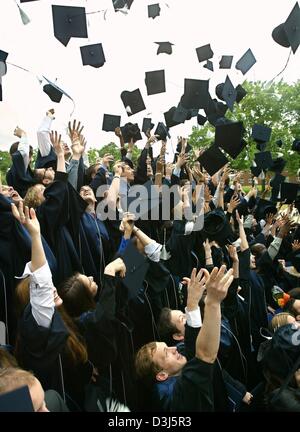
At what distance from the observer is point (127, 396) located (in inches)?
90.8

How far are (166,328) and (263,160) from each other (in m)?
3.81

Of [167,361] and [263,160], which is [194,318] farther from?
[263,160]

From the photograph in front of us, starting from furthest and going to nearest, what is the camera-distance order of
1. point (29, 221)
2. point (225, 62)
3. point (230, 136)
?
point (225, 62), point (230, 136), point (29, 221)

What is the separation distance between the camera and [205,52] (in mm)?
5910

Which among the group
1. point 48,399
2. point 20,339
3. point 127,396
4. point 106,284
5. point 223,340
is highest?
point 106,284

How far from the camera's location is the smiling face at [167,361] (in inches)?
85.9

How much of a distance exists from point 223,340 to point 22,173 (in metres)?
2.19

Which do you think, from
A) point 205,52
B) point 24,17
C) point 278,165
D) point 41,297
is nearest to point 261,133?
point 278,165

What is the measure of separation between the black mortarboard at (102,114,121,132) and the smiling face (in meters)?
4.01

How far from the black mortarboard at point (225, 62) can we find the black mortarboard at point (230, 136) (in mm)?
2152

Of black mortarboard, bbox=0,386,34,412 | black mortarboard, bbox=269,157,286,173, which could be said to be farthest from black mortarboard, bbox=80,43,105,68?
black mortarboard, bbox=0,386,34,412

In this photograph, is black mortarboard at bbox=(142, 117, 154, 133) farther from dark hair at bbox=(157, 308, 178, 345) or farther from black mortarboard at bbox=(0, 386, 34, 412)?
black mortarboard at bbox=(0, 386, 34, 412)

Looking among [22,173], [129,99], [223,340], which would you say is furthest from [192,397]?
[129,99]
